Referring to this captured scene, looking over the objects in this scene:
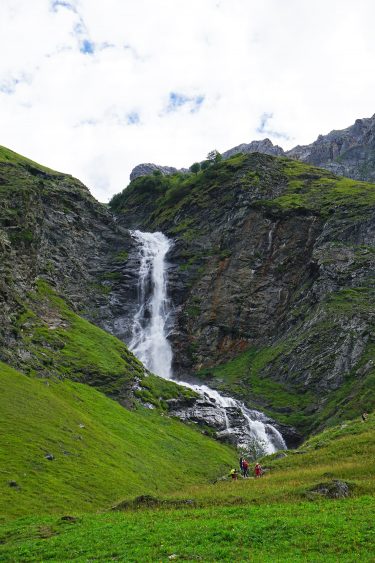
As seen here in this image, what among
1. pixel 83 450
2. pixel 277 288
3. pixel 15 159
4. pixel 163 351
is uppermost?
pixel 15 159

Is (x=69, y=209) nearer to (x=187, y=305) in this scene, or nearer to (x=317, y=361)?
(x=187, y=305)

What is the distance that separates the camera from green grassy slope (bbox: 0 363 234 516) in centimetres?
4128

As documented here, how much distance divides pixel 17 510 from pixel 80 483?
963cm

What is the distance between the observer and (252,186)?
15738 centimetres

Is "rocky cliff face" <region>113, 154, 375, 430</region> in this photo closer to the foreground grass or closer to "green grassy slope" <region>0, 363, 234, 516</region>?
"green grassy slope" <region>0, 363, 234, 516</region>

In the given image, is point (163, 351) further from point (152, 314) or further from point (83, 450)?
point (83, 450)

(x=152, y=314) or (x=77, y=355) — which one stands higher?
(x=152, y=314)

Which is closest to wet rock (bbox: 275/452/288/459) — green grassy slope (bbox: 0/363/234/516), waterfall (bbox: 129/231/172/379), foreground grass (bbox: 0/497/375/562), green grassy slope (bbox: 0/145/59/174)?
green grassy slope (bbox: 0/363/234/516)

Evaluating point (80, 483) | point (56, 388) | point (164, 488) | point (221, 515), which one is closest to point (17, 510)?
point (80, 483)

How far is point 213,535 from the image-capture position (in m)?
24.4

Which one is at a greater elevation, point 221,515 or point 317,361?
point 317,361

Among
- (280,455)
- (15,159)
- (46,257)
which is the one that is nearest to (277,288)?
(46,257)

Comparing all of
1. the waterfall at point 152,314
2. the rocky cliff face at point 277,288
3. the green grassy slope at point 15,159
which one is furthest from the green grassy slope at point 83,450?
the green grassy slope at point 15,159

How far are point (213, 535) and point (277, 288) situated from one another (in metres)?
107
